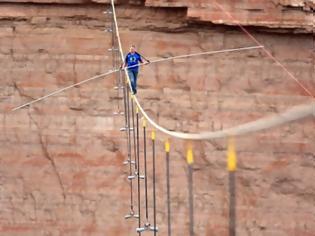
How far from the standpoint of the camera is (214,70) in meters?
6.72

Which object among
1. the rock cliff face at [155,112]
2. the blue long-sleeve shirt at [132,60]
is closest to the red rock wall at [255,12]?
the rock cliff face at [155,112]

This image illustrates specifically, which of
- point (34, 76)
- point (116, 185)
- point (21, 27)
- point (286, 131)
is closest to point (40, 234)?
point (116, 185)

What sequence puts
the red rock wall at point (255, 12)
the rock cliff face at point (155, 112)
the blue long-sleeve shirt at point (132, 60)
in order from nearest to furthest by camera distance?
the blue long-sleeve shirt at point (132, 60) → the red rock wall at point (255, 12) → the rock cliff face at point (155, 112)

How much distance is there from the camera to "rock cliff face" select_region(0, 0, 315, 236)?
259 inches

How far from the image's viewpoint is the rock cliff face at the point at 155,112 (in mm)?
6590

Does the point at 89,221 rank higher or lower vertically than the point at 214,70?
lower

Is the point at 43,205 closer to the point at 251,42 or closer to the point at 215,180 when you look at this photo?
the point at 215,180

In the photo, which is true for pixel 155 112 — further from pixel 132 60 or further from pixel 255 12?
pixel 132 60

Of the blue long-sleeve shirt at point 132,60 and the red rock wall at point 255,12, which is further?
the red rock wall at point 255,12

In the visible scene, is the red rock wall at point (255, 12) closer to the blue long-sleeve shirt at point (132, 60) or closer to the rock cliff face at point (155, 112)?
the rock cliff face at point (155, 112)

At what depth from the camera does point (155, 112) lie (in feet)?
22.2

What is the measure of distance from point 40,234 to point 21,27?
183cm

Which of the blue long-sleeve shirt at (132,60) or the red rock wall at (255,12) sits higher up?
the red rock wall at (255,12)

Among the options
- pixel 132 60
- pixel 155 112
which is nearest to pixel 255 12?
pixel 155 112
